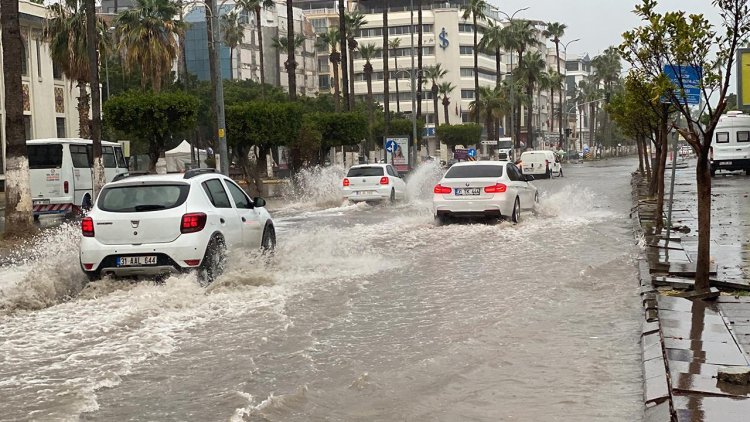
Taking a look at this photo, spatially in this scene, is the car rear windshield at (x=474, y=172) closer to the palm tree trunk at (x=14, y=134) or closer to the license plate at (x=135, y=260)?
the palm tree trunk at (x=14, y=134)

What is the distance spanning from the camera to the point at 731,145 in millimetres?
43188

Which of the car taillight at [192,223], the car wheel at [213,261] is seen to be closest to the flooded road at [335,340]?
the car wheel at [213,261]

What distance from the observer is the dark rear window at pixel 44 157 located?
2847cm

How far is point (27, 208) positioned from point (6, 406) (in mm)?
14619

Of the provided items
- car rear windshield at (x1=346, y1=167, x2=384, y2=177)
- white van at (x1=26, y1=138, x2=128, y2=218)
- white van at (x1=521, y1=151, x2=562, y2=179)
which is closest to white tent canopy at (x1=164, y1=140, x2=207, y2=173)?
white van at (x1=521, y1=151, x2=562, y2=179)

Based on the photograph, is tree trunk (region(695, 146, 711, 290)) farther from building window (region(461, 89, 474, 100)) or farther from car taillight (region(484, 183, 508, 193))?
building window (region(461, 89, 474, 100))

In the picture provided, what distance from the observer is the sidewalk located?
6.18 m

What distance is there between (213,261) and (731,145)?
119 ft

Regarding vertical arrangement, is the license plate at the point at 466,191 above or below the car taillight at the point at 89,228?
below

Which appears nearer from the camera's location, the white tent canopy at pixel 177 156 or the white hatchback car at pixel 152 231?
the white hatchback car at pixel 152 231

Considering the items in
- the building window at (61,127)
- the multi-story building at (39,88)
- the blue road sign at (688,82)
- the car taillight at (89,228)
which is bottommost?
the car taillight at (89,228)

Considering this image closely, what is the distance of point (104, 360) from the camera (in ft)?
26.7

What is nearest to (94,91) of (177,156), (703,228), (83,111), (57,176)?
(57,176)

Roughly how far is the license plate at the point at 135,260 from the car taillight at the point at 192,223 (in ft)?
1.59
